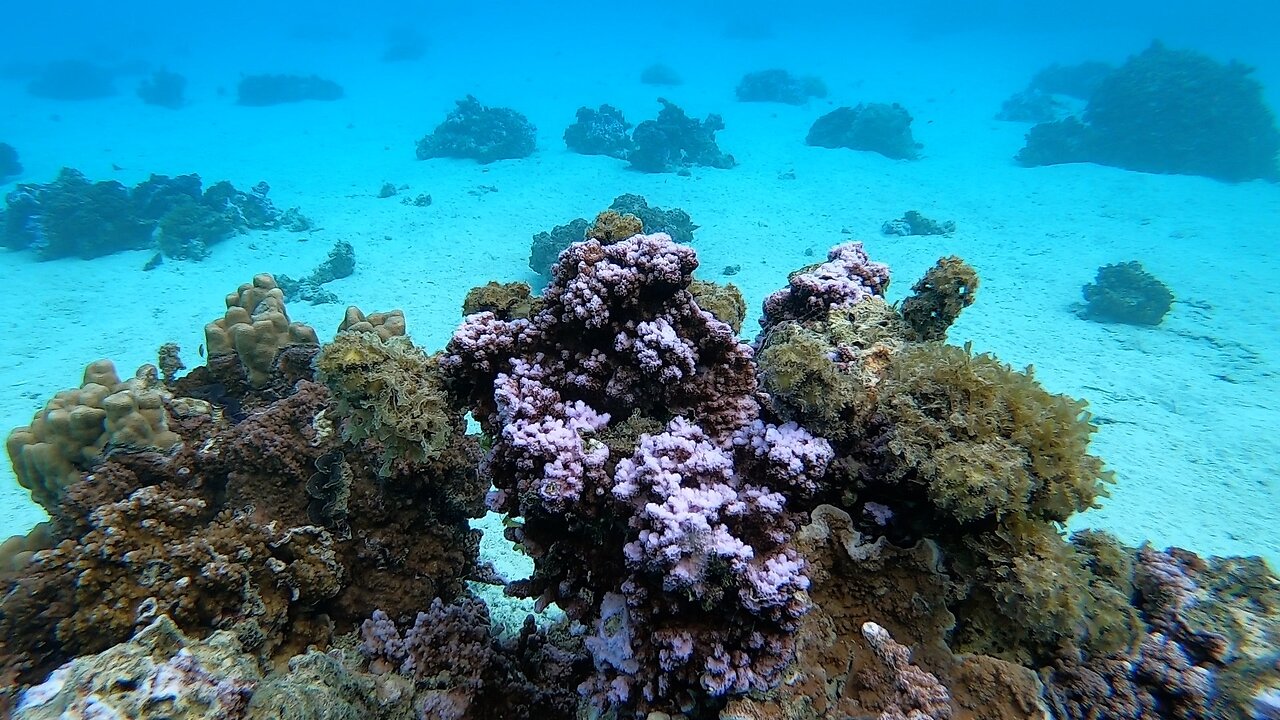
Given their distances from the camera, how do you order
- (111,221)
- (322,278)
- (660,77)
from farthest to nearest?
(660,77), (111,221), (322,278)

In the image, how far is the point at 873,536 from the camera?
111 inches

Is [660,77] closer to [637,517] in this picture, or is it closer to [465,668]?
[465,668]

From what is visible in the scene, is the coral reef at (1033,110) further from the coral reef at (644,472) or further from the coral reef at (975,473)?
the coral reef at (644,472)

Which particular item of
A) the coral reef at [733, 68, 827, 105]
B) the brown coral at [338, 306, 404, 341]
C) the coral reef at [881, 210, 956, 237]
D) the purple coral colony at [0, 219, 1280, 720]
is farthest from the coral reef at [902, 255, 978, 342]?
the coral reef at [733, 68, 827, 105]

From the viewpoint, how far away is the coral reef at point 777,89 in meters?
40.0

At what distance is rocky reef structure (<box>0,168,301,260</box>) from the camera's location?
17375 mm

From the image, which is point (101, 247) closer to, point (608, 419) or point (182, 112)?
point (608, 419)

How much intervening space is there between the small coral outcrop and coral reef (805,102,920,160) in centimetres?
2911

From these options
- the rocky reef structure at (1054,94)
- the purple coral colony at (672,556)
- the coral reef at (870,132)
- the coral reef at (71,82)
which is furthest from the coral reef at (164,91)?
the rocky reef structure at (1054,94)

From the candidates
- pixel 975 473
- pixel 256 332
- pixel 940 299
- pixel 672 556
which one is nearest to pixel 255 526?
pixel 256 332

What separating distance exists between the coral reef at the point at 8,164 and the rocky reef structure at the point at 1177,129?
4978 centimetres

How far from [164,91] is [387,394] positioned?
55963 mm

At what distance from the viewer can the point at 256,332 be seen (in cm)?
492

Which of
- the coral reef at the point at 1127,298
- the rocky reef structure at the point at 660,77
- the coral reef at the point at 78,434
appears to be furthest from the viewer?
the rocky reef structure at the point at 660,77
